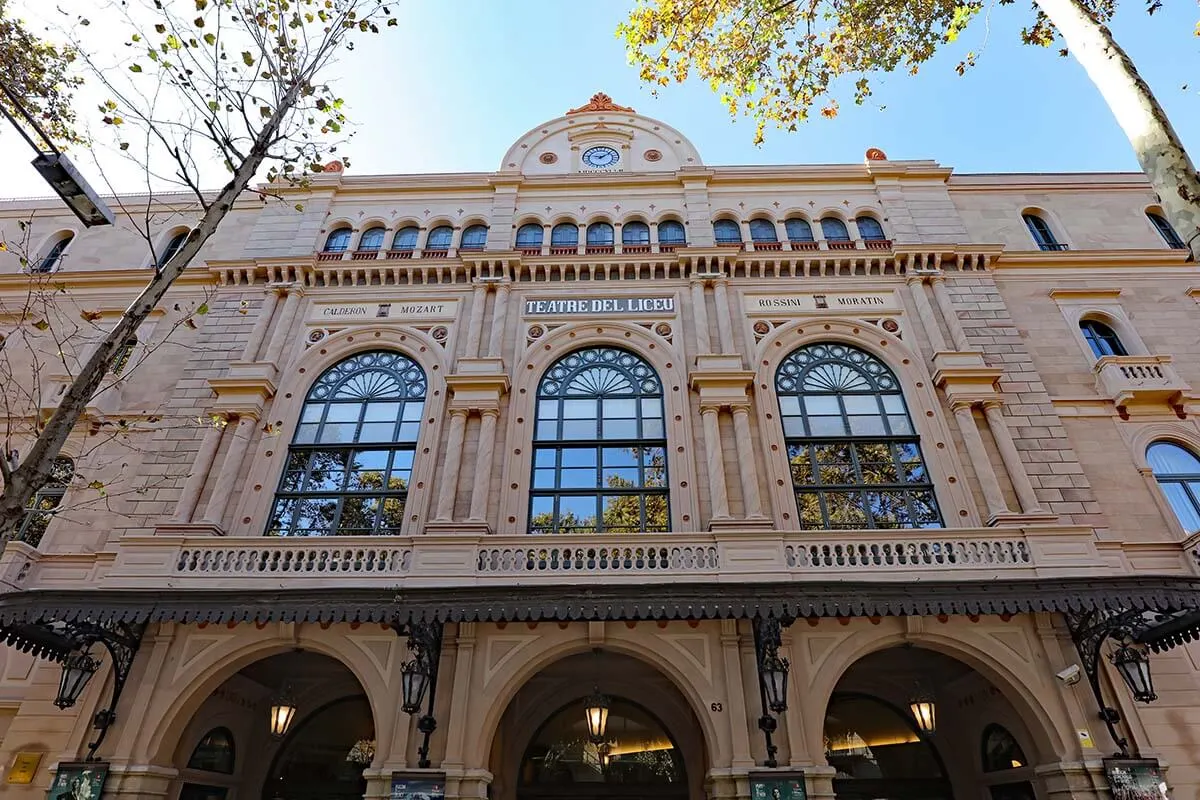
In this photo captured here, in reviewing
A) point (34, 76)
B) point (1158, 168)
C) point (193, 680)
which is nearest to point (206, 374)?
point (34, 76)

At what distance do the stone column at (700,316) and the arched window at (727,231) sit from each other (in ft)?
7.82

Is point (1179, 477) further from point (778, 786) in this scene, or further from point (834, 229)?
point (778, 786)

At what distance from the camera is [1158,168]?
6.65 m

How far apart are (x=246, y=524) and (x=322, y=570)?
2.67 meters

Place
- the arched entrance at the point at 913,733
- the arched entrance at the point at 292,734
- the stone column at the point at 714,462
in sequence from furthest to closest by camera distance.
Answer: the stone column at the point at 714,462 < the arched entrance at the point at 292,734 < the arched entrance at the point at 913,733

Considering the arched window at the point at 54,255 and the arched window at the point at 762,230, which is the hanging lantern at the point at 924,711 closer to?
the arched window at the point at 762,230

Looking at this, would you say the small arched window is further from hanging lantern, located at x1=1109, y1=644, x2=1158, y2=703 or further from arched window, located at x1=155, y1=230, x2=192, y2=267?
hanging lantern, located at x1=1109, y1=644, x2=1158, y2=703

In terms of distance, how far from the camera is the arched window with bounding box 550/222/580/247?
18484mm

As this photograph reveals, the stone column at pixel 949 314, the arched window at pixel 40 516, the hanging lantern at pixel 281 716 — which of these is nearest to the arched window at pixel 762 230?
the stone column at pixel 949 314

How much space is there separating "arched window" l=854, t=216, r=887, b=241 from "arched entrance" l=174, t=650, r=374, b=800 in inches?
678

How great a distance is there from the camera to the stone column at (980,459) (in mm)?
12945

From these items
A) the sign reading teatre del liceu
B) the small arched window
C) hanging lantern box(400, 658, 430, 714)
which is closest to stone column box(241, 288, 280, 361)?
the sign reading teatre del liceu

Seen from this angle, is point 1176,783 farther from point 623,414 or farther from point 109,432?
point 109,432

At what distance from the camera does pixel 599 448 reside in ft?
48.0
